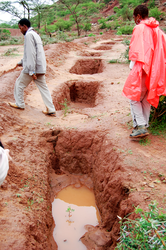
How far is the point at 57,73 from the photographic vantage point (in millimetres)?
7809

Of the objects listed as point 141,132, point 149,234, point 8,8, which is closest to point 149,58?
point 141,132

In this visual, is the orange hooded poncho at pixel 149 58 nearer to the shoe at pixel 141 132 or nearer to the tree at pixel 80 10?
the shoe at pixel 141 132

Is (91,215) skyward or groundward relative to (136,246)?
groundward

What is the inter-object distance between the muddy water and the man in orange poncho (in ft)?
6.47

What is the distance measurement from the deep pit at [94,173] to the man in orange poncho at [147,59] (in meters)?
1.06

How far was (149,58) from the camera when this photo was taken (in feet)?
Answer: 8.74

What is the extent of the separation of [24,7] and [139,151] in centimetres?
1937

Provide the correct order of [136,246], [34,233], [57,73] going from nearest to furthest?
1. [136,246]
2. [34,233]
3. [57,73]

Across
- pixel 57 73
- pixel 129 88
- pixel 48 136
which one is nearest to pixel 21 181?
pixel 48 136

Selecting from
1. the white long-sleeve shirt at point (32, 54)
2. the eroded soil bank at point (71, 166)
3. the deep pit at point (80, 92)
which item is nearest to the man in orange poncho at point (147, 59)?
the eroded soil bank at point (71, 166)

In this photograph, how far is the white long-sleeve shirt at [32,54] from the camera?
3.63m

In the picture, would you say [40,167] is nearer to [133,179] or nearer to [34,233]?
[34,233]

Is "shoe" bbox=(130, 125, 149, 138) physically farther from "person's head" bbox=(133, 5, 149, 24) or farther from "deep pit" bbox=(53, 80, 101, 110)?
"deep pit" bbox=(53, 80, 101, 110)

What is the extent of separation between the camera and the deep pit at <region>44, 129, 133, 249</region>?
264cm
